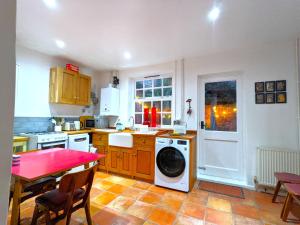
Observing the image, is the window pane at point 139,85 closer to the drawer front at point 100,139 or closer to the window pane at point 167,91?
the window pane at point 167,91

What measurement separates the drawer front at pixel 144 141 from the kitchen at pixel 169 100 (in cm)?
2

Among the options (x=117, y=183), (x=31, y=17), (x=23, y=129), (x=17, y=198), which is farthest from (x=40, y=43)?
(x=117, y=183)

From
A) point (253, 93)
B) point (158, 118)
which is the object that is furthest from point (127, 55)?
point (253, 93)

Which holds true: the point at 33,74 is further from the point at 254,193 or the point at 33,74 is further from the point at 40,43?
the point at 254,193

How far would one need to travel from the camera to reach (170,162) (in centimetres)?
284

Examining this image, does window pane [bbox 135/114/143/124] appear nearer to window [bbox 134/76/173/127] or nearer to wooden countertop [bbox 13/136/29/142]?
window [bbox 134/76/173/127]

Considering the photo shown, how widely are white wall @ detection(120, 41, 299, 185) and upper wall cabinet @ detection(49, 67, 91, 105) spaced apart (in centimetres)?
260

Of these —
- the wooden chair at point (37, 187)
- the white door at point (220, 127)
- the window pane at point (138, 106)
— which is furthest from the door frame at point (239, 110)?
the wooden chair at point (37, 187)

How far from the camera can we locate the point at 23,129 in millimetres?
2971

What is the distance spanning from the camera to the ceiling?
1830 mm

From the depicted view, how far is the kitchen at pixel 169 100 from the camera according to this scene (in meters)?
2.04

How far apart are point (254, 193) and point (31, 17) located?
4.20 m

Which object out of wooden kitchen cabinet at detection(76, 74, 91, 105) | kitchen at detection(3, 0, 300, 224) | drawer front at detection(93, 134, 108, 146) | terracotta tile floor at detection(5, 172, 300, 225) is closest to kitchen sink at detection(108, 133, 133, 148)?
kitchen at detection(3, 0, 300, 224)

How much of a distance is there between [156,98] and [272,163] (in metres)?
2.54
